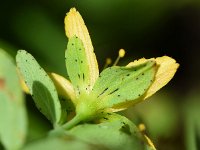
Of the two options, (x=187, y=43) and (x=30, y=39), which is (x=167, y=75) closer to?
(x=30, y=39)

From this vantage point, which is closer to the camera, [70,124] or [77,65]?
[70,124]

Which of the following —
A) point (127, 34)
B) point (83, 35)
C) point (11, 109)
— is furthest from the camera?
point (127, 34)

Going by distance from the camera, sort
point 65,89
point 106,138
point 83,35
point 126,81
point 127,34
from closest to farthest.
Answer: point 106,138 → point 126,81 → point 65,89 → point 83,35 → point 127,34

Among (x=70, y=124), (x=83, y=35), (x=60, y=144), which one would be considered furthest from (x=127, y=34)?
(x=60, y=144)

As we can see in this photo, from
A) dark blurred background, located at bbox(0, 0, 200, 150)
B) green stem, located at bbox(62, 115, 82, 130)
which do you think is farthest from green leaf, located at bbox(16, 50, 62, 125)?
dark blurred background, located at bbox(0, 0, 200, 150)

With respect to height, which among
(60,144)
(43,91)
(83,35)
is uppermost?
(83,35)

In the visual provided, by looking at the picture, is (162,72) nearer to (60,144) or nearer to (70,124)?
(70,124)

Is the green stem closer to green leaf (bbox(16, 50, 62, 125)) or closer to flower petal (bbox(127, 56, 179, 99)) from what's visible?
green leaf (bbox(16, 50, 62, 125))
